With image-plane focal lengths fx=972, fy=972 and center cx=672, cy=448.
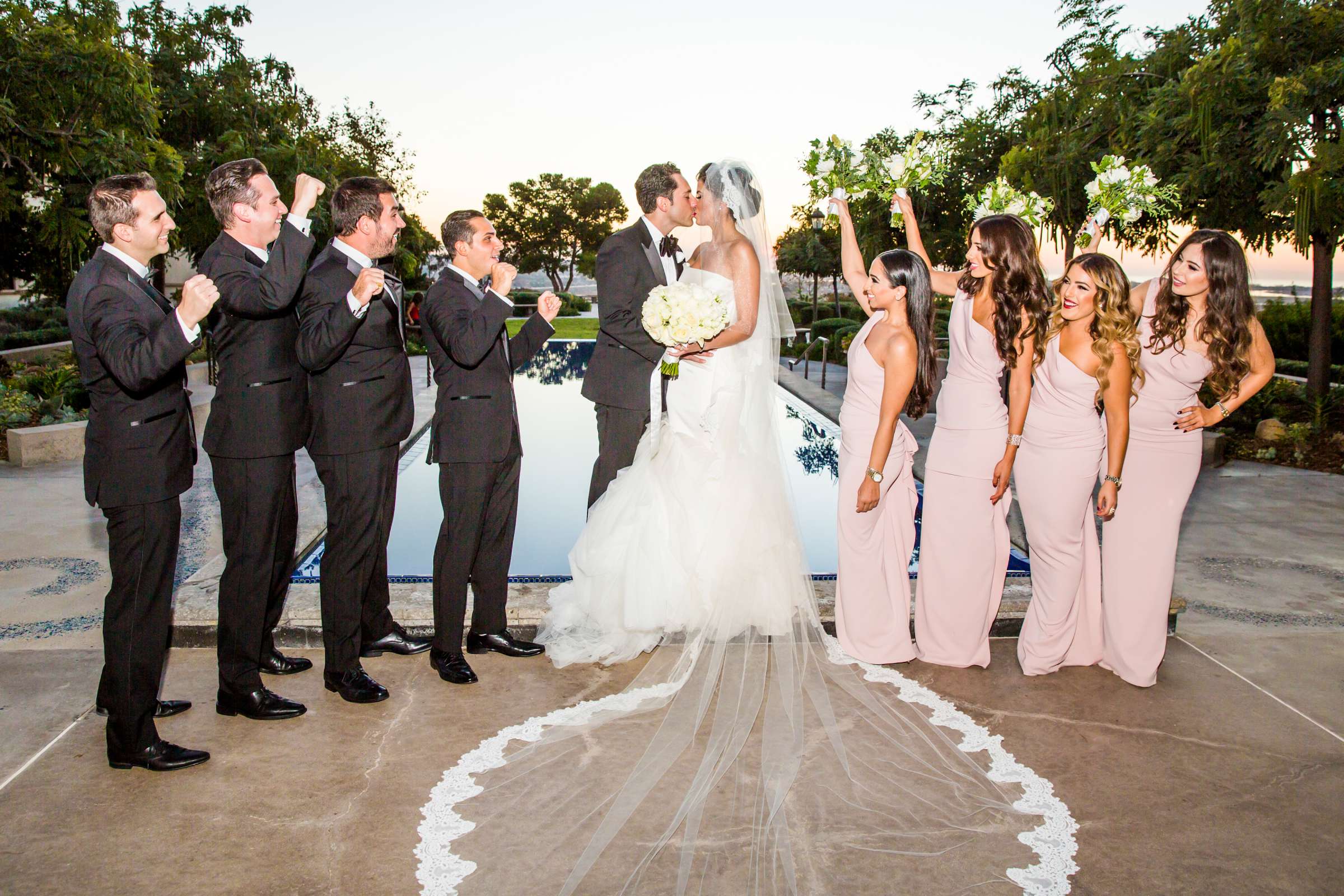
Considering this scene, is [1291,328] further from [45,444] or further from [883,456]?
[45,444]

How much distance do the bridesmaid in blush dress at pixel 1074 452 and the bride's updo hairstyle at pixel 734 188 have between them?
147cm

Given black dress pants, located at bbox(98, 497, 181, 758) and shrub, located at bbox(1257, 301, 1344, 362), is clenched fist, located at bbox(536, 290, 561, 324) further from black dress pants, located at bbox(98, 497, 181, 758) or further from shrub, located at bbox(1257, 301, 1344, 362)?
shrub, located at bbox(1257, 301, 1344, 362)

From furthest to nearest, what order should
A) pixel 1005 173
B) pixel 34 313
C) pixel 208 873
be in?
pixel 34 313
pixel 1005 173
pixel 208 873

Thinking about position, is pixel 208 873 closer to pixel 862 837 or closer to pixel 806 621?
pixel 862 837

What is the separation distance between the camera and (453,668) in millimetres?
4410

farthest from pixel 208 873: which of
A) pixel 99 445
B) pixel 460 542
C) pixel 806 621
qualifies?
pixel 806 621

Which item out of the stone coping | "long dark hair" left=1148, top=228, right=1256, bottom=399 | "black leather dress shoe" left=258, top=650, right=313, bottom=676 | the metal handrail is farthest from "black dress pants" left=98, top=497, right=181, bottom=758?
the metal handrail

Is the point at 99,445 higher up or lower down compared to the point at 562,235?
lower down

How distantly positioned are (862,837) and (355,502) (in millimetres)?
2454

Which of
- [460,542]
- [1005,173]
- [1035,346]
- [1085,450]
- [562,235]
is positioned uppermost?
[562,235]

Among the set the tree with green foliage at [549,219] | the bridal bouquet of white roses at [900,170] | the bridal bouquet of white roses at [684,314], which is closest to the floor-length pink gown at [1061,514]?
the bridal bouquet of white roses at [900,170]

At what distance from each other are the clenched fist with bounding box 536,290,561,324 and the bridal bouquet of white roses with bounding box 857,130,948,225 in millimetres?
1830

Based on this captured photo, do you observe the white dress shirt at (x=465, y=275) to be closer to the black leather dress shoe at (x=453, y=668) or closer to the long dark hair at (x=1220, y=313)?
the black leather dress shoe at (x=453, y=668)

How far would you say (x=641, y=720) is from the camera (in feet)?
13.0
